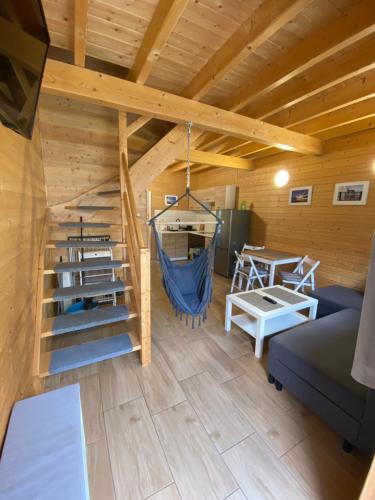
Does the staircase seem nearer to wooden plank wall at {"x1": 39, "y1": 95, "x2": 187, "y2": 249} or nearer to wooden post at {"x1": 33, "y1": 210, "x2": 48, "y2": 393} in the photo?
wooden post at {"x1": 33, "y1": 210, "x2": 48, "y2": 393}

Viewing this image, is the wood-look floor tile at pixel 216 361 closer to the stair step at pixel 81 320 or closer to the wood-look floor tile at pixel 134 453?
the wood-look floor tile at pixel 134 453

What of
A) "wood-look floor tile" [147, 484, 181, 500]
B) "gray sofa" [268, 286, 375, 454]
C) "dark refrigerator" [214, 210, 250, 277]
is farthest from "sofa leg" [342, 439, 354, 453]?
"dark refrigerator" [214, 210, 250, 277]

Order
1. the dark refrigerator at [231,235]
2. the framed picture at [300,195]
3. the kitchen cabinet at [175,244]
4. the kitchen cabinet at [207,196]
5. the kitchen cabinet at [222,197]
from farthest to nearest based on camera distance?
1. the kitchen cabinet at [175,244]
2. the kitchen cabinet at [207,196]
3. the kitchen cabinet at [222,197]
4. the dark refrigerator at [231,235]
5. the framed picture at [300,195]

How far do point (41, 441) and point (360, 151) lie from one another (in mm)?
4156

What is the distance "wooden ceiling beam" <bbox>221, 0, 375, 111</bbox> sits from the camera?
1332mm

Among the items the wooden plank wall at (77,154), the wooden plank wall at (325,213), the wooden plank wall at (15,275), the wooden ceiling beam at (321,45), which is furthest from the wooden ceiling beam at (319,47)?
the wooden plank wall at (15,275)

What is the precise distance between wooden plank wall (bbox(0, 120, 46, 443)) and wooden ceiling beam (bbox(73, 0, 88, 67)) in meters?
0.78

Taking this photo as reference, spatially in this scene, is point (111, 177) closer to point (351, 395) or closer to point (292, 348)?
point (292, 348)

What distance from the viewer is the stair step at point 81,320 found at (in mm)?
1684

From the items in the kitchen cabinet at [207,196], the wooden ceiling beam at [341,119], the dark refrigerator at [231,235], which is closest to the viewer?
the wooden ceiling beam at [341,119]

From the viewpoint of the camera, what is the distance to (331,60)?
1824 millimetres

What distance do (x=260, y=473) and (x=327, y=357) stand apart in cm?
80

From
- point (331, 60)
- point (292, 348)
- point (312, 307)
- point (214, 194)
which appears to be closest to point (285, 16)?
point (331, 60)

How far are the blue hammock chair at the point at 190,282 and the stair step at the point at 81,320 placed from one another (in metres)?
0.47
